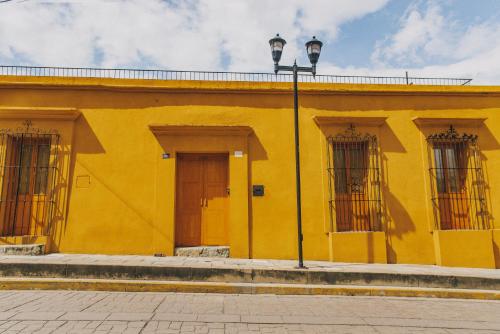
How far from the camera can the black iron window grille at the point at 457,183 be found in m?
8.34

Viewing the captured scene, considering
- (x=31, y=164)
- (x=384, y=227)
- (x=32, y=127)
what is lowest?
(x=384, y=227)

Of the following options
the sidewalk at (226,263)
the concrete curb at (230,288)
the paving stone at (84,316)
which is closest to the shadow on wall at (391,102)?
the sidewalk at (226,263)

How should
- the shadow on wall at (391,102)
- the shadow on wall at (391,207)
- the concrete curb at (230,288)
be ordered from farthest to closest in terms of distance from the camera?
the shadow on wall at (391,102) < the shadow on wall at (391,207) < the concrete curb at (230,288)

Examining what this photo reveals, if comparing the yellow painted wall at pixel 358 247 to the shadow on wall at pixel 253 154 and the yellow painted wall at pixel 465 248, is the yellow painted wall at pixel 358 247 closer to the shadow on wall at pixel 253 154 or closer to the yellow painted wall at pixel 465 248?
the yellow painted wall at pixel 465 248

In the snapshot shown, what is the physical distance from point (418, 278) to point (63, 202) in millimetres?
7349

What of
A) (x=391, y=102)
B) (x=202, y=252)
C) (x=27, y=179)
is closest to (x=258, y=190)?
(x=202, y=252)

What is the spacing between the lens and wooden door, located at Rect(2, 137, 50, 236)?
7.69 meters

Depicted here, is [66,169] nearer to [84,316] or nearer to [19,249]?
[19,249]

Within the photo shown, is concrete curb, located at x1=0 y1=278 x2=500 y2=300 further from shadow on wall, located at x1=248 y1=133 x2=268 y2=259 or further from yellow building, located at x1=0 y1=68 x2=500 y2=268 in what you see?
shadow on wall, located at x1=248 y1=133 x2=268 y2=259

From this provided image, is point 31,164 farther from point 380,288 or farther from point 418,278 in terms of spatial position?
point 418,278

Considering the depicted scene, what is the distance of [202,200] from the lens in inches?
321

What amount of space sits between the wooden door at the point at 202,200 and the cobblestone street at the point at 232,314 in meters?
2.37

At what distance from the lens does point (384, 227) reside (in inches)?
319

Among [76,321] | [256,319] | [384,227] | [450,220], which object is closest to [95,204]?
[76,321]
